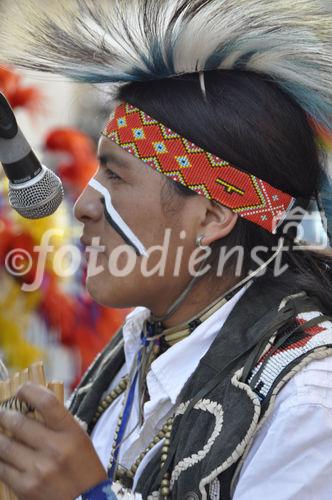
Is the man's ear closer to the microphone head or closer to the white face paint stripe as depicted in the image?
the white face paint stripe

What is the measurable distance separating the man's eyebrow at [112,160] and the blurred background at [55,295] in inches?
47.3

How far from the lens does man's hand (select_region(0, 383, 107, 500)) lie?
1.56 m

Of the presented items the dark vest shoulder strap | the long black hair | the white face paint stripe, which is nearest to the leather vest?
the long black hair

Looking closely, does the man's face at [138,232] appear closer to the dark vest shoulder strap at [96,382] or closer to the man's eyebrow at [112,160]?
the man's eyebrow at [112,160]

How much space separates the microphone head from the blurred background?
164 cm

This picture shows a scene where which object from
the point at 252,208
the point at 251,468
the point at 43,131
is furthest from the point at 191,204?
the point at 43,131

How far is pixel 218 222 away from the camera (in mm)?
2070

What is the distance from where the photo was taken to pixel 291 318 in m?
1.92

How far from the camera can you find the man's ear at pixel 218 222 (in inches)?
81.0

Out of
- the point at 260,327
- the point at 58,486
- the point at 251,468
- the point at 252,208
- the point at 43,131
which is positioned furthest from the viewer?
the point at 43,131

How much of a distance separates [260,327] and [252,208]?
1.06 feet

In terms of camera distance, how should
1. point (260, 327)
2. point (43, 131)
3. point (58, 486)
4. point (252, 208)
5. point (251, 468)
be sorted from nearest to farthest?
point (58, 486) < point (251, 468) < point (260, 327) < point (252, 208) < point (43, 131)

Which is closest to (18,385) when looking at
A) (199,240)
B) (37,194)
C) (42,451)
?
(42,451)

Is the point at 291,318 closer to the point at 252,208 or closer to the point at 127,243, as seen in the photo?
the point at 252,208
